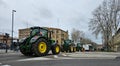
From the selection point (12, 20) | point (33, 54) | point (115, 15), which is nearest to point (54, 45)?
point (33, 54)

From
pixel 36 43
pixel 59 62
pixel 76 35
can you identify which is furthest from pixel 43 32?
pixel 76 35

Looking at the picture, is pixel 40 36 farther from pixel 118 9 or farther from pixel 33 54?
pixel 118 9

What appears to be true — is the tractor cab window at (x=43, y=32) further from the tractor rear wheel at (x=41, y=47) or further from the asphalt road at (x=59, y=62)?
the asphalt road at (x=59, y=62)

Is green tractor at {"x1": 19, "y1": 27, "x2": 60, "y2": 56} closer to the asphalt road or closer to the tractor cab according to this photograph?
the tractor cab

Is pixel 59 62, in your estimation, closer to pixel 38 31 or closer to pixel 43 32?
pixel 38 31

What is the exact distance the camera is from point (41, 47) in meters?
21.5

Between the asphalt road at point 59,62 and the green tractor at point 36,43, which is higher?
the green tractor at point 36,43

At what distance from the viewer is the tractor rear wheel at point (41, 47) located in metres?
20.6

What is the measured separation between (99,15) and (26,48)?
57.1 meters

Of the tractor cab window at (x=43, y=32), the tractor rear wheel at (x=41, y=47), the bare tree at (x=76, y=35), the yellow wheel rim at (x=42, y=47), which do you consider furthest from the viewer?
the bare tree at (x=76, y=35)

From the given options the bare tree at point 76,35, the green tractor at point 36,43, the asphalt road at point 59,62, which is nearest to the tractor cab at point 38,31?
the green tractor at point 36,43

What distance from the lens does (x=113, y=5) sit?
73.8m

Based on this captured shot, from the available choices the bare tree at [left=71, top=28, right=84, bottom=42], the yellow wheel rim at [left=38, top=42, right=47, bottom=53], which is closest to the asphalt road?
the yellow wheel rim at [left=38, top=42, right=47, bottom=53]

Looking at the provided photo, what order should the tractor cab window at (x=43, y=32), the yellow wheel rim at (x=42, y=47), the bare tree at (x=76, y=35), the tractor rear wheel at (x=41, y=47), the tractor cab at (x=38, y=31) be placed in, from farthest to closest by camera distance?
the bare tree at (x=76, y=35), the tractor cab window at (x=43, y=32), the tractor cab at (x=38, y=31), the yellow wheel rim at (x=42, y=47), the tractor rear wheel at (x=41, y=47)
